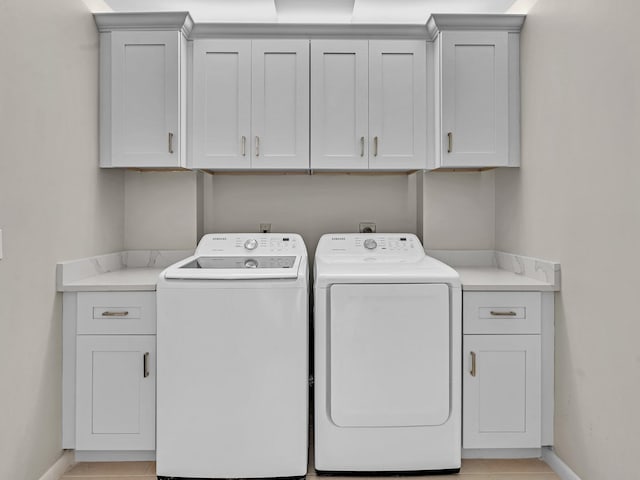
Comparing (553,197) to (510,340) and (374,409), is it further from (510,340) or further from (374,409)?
(374,409)

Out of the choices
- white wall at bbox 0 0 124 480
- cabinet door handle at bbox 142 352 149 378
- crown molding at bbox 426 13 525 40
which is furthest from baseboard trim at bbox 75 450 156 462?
crown molding at bbox 426 13 525 40

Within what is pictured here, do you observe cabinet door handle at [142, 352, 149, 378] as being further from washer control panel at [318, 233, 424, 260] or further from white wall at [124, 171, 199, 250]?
washer control panel at [318, 233, 424, 260]

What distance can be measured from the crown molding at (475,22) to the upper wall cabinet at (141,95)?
128 cm

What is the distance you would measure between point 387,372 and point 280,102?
1.48m

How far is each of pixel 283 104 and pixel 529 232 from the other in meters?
1.42

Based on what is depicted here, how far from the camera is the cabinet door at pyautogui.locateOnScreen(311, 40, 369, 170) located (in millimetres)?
2652

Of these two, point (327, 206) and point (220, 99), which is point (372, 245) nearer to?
point (327, 206)

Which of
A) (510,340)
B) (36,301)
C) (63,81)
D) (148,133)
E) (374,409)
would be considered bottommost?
(374,409)

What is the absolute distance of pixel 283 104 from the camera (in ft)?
8.69

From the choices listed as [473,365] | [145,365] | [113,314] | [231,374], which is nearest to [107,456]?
[145,365]

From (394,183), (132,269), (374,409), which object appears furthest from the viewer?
(394,183)

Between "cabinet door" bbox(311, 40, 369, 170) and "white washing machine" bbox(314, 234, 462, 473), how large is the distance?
0.84 m

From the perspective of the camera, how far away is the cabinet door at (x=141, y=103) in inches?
101

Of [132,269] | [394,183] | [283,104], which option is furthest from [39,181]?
[394,183]
